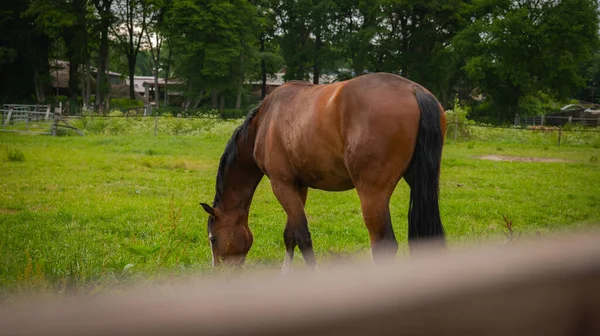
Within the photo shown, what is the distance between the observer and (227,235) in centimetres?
451

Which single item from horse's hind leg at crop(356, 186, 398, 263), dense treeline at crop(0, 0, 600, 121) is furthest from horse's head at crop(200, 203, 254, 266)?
dense treeline at crop(0, 0, 600, 121)

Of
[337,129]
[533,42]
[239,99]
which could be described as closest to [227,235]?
[337,129]

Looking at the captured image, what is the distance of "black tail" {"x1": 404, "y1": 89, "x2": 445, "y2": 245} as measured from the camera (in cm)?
343

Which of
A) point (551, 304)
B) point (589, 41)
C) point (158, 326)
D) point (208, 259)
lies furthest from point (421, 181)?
point (589, 41)

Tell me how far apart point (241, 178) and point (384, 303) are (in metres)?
4.31

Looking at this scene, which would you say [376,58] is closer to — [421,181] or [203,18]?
[203,18]

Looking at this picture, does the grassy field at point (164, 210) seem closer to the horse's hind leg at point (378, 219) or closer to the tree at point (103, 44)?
the horse's hind leg at point (378, 219)

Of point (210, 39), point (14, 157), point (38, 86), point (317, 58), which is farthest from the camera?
point (317, 58)

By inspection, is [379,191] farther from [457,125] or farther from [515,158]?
[457,125]

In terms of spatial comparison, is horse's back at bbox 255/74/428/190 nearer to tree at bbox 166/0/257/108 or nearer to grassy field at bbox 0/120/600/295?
grassy field at bbox 0/120/600/295

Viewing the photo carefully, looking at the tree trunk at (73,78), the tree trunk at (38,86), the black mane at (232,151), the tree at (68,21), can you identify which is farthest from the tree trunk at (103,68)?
the black mane at (232,151)

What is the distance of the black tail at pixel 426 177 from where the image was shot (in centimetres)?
343

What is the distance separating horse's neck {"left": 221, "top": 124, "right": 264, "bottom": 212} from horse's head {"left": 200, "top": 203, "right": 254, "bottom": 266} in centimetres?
10

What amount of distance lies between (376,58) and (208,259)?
1489 inches
